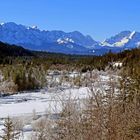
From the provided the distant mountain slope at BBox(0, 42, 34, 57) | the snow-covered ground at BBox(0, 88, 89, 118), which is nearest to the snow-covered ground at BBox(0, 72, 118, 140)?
the snow-covered ground at BBox(0, 88, 89, 118)

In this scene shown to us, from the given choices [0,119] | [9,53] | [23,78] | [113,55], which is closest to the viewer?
[0,119]

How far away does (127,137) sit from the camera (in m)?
5.50

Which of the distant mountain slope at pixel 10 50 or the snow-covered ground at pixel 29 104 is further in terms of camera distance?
the distant mountain slope at pixel 10 50

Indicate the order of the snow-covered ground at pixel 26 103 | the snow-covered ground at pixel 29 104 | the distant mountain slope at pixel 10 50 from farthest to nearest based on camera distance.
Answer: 1. the distant mountain slope at pixel 10 50
2. the snow-covered ground at pixel 26 103
3. the snow-covered ground at pixel 29 104

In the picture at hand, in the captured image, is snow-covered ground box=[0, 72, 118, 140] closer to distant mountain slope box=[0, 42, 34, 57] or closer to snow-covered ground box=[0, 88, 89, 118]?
snow-covered ground box=[0, 88, 89, 118]

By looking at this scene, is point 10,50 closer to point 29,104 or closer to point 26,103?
point 26,103

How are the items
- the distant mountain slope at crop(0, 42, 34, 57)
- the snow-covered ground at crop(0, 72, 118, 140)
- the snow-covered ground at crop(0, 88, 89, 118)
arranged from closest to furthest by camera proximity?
1. the snow-covered ground at crop(0, 72, 118, 140)
2. the snow-covered ground at crop(0, 88, 89, 118)
3. the distant mountain slope at crop(0, 42, 34, 57)

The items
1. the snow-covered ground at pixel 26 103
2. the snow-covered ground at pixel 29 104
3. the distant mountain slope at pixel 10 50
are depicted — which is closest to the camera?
the snow-covered ground at pixel 29 104

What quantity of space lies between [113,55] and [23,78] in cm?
1849

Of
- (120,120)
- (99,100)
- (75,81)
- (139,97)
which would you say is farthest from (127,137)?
(75,81)

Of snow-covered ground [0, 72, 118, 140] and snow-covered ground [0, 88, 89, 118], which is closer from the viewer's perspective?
snow-covered ground [0, 72, 118, 140]

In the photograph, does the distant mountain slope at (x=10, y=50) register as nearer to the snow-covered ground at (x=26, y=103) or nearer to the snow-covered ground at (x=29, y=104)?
the snow-covered ground at (x=26, y=103)

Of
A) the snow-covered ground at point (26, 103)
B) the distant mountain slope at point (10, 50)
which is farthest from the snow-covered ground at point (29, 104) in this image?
the distant mountain slope at point (10, 50)

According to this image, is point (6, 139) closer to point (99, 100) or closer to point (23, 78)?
point (99, 100)
